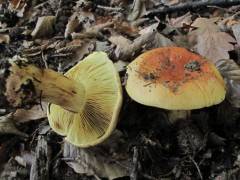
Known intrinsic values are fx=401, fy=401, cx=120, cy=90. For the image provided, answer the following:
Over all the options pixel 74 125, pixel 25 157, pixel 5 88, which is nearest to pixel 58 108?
pixel 74 125

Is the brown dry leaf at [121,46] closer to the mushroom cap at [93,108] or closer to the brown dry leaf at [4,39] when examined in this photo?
the mushroom cap at [93,108]

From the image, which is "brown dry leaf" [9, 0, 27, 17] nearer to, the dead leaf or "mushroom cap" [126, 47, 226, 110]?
the dead leaf

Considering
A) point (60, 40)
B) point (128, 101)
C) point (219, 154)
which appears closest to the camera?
point (219, 154)

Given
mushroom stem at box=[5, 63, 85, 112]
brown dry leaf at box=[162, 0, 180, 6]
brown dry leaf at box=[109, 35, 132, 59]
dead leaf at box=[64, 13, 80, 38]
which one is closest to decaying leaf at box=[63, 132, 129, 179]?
mushroom stem at box=[5, 63, 85, 112]

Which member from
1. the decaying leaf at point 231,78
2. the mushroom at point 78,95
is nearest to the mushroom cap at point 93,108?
the mushroom at point 78,95

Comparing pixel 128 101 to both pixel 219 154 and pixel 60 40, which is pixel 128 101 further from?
pixel 60 40

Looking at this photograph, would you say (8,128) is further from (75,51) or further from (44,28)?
(44,28)

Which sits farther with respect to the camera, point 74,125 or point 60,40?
point 60,40
